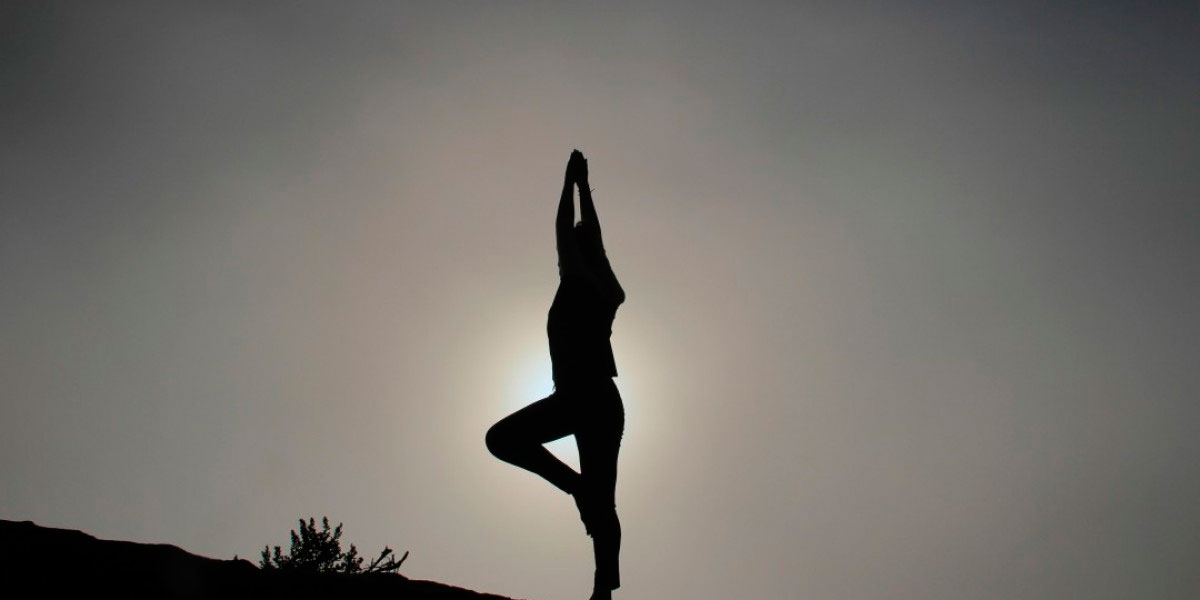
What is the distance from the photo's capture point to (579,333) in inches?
156

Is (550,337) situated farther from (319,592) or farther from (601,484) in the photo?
(319,592)

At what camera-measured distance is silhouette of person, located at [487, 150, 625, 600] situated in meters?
3.87

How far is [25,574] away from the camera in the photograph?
2627mm

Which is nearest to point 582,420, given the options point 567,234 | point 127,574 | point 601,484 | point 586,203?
point 601,484

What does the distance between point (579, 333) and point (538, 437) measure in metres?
0.57

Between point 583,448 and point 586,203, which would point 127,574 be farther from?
point 586,203

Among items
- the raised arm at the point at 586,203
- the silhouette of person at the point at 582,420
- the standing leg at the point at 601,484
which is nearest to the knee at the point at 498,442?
the silhouette of person at the point at 582,420

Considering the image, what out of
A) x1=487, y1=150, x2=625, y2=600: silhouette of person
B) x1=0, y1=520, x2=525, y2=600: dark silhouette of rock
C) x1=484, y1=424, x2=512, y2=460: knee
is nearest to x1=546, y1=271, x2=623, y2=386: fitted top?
x1=487, y1=150, x2=625, y2=600: silhouette of person

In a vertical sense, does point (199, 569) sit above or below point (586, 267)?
below

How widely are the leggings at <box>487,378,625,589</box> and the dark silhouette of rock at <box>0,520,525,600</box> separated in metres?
0.91

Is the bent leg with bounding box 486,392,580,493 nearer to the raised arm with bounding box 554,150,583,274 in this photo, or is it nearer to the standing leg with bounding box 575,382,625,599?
the standing leg with bounding box 575,382,625,599

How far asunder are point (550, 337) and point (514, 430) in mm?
531

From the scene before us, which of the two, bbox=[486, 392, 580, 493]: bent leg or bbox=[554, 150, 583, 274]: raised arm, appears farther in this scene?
bbox=[554, 150, 583, 274]: raised arm

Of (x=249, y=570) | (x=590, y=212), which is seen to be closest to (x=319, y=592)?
(x=249, y=570)
